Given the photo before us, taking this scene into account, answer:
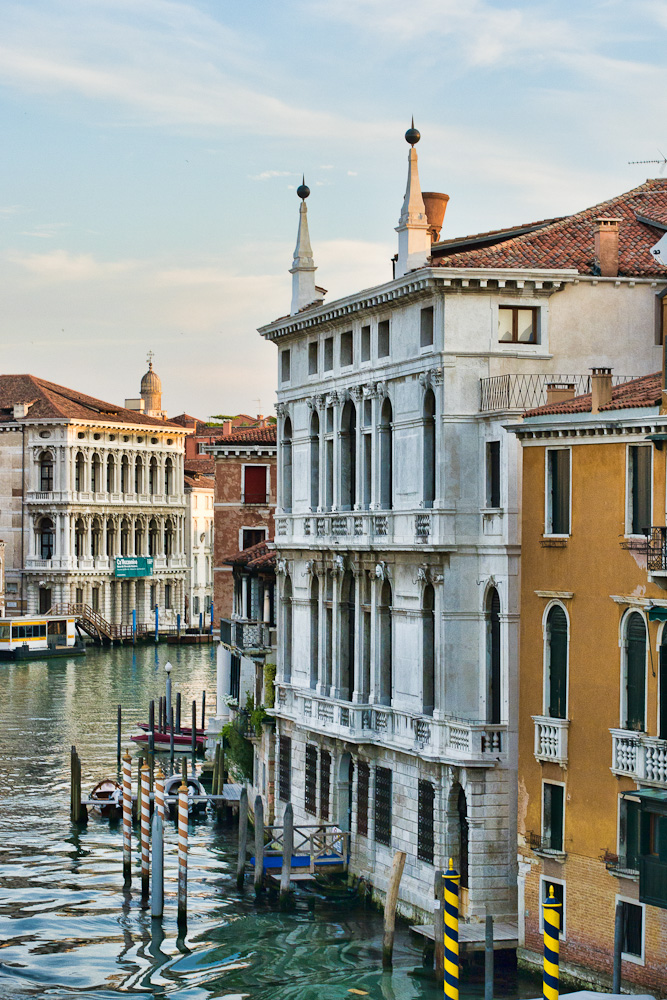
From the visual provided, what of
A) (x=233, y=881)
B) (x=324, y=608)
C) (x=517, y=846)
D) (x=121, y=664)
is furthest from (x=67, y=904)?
(x=121, y=664)

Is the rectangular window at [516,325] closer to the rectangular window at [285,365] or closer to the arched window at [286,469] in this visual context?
the rectangular window at [285,365]

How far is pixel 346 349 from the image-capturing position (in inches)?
1058

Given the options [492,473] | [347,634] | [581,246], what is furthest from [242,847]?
[581,246]

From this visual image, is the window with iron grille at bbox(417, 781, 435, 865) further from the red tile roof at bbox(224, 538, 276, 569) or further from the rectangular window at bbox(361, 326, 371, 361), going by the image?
the red tile roof at bbox(224, 538, 276, 569)

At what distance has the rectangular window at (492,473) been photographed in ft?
73.8

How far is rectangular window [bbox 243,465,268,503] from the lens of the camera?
4431cm

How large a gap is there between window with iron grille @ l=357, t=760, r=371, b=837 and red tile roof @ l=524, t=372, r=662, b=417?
642 centimetres

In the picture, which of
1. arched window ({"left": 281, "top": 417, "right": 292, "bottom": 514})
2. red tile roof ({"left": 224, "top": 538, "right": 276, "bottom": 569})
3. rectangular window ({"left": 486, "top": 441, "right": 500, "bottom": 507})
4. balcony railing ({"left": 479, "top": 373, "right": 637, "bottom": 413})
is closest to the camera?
rectangular window ({"left": 486, "top": 441, "right": 500, "bottom": 507})

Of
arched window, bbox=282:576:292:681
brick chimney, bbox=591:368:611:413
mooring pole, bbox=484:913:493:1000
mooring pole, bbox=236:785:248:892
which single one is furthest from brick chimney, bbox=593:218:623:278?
mooring pole, bbox=236:785:248:892

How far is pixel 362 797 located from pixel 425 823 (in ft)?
8.19

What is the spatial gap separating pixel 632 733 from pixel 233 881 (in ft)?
34.7

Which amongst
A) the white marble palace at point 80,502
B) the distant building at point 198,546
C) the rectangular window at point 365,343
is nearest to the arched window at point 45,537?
the white marble palace at point 80,502

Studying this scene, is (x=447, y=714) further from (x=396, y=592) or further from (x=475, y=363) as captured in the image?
(x=475, y=363)

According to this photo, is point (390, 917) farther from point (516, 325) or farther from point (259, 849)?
point (516, 325)
